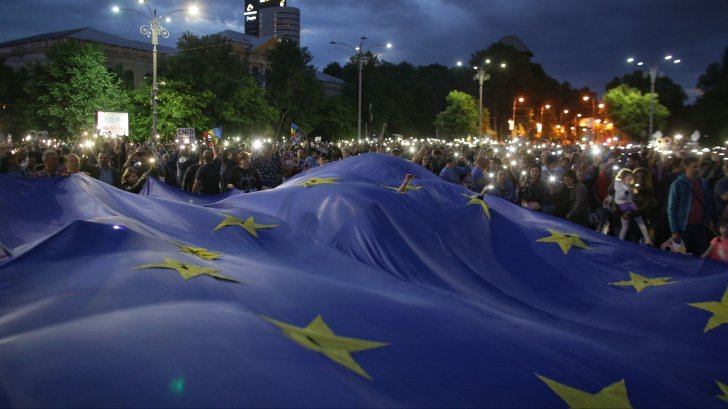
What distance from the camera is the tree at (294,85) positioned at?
55875 mm

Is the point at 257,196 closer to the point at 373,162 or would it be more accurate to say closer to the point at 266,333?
the point at 373,162

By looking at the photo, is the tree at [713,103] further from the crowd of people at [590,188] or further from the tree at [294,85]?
the crowd of people at [590,188]

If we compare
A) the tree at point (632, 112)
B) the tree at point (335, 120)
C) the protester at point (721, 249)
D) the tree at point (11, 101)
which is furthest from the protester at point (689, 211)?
the tree at point (632, 112)

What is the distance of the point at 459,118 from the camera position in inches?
2758

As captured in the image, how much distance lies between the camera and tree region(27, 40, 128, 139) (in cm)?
4372

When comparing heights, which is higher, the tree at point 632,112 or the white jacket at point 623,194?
the tree at point 632,112

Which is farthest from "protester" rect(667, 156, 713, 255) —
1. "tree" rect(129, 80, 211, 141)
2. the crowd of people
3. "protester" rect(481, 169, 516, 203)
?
"tree" rect(129, 80, 211, 141)

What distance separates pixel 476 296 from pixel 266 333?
3.38 metres

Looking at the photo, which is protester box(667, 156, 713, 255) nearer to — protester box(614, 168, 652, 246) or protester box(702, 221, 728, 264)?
protester box(614, 168, 652, 246)

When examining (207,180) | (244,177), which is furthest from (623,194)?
(207,180)

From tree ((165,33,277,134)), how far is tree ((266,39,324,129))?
4548mm

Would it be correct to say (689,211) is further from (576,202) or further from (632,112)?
(632,112)

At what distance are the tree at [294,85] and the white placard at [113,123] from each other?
81.2 ft

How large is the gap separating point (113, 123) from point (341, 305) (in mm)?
30396
